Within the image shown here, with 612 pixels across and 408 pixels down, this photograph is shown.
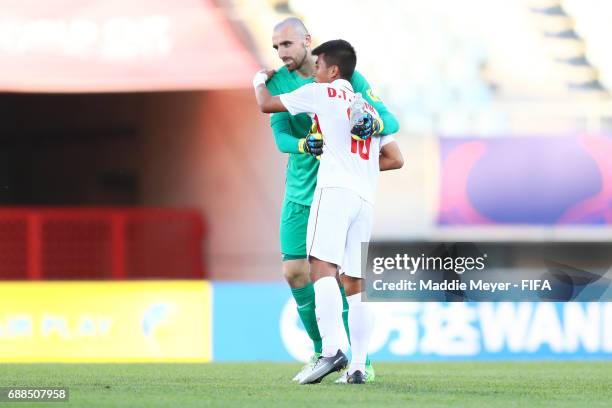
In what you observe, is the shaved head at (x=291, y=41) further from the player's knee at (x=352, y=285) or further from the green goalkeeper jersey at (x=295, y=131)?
the player's knee at (x=352, y=285)

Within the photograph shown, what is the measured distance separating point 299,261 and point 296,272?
0.19 feet

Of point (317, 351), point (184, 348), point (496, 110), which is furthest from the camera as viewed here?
point (496, 110)

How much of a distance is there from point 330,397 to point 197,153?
8.74m

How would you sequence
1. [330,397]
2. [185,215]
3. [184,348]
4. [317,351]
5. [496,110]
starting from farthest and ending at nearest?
[185,215] < [496,110] < [184,348] < [317,351] < [330,397]

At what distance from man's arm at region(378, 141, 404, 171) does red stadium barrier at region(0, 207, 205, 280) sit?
645 centimetres

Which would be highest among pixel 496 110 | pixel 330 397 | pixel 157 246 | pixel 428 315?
pixel 496 110

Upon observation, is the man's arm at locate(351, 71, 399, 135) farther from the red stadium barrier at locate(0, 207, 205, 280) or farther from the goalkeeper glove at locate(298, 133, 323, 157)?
the red stadium barrier at locate(0, 207, 205, 280)

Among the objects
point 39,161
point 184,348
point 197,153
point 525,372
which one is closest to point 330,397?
point 525,372

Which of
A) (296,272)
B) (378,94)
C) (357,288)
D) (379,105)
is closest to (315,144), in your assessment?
(379,105)

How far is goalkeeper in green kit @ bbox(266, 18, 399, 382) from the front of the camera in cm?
648

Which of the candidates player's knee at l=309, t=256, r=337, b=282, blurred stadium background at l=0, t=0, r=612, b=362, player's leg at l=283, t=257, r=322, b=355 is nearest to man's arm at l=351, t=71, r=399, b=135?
player's knee at l=309, t=256, r=337, b=282

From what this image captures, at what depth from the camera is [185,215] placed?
1353 centimetres

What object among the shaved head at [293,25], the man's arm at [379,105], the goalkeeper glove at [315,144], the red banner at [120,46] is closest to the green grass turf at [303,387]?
the goalkeeper glove at [315,144]

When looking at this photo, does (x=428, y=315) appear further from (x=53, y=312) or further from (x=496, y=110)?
(x=496, y=110)
